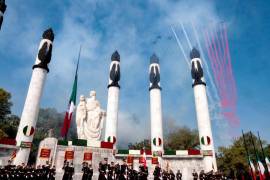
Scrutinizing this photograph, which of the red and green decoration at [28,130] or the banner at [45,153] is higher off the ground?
the red and green decoration at [28,130]

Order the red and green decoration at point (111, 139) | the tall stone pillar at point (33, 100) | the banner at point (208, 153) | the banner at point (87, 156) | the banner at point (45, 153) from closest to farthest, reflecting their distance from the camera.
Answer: the banner at point (45, 153)
the tall stone pillar at point (33, 100)
the banner at point (87, 156)
the banner at point (208, 153)
the red and green decoration at point (111, 139)

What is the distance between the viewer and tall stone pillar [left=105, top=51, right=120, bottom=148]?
108 feet

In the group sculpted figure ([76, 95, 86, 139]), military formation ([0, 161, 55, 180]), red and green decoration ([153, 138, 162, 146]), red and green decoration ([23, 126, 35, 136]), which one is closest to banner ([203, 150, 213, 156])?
red and green decoration ([153, 138, 162, 146])

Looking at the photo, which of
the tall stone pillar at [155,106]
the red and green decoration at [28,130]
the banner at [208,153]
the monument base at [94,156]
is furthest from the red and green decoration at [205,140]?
the red and green decoration at [28,130]

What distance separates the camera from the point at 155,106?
35.3 metres

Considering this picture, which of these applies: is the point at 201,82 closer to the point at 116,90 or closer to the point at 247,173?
the point at 116,90

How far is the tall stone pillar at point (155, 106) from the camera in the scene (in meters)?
32.9

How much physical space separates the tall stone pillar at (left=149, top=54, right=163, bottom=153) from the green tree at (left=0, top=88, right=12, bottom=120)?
2649cm

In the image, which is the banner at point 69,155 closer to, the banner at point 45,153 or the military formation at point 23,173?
the banner at point 45,153

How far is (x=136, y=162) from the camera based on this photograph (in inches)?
1206

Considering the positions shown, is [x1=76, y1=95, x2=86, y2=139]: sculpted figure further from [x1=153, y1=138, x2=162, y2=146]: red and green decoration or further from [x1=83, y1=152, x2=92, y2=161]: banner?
[x1=153, y1=138, x2=162, y2=146]: red and green decoration

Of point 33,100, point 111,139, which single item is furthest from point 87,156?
point 33,100

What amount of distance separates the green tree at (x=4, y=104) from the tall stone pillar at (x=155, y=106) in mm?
26486

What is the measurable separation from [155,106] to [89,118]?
34.2 ft
